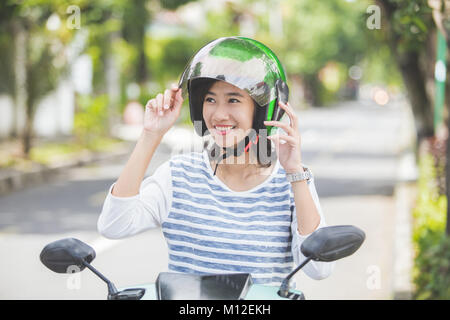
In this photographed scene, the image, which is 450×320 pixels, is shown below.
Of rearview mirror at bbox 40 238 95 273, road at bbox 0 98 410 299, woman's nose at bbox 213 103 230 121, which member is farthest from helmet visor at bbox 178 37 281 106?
road at bbox 0 98 410 299

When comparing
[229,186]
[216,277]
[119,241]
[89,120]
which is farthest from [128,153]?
[216,277]

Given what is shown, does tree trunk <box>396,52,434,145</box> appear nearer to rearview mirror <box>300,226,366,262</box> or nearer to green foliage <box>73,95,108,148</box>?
green foliage <box>73,95,108,148</box>

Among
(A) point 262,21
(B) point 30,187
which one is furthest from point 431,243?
(A) point 262,21

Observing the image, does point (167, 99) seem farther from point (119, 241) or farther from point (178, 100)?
point (119, 241)

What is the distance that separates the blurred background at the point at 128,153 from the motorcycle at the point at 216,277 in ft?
2.56

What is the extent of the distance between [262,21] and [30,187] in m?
42.9

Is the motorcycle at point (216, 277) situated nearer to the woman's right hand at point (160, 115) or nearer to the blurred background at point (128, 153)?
the woman's right hand at point (160, 115)

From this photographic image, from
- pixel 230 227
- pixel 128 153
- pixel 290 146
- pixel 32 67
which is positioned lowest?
pixel 230 227

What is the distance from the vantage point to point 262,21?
177 ft

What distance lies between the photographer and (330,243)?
1993 mm

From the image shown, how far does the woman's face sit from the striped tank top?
0.56ft

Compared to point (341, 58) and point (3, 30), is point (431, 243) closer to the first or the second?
point (3, 30)

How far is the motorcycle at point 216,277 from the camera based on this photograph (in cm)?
200

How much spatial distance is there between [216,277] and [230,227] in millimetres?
319
